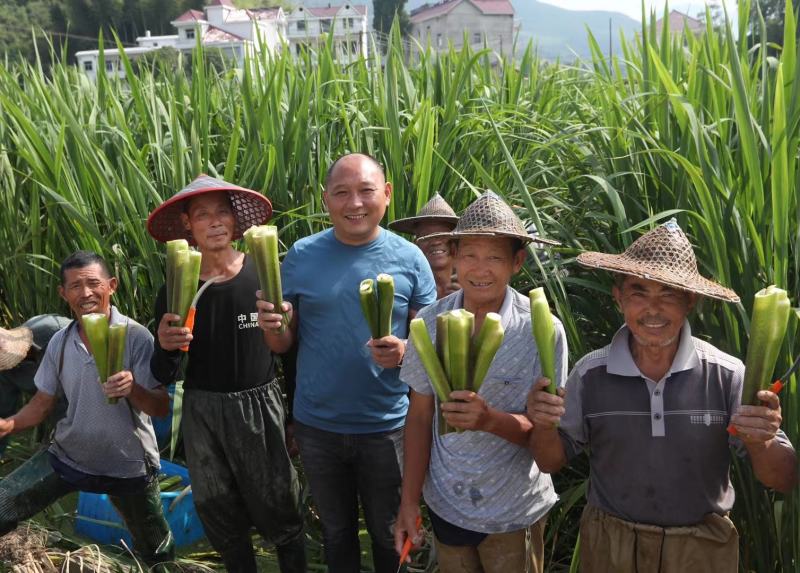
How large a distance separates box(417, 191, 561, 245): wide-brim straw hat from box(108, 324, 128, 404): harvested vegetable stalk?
95 cm

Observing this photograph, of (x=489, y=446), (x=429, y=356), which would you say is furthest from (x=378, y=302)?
(x=489, y=446)

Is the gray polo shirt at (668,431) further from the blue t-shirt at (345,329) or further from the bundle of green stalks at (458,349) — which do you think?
the blue t-shirt at (345,329)

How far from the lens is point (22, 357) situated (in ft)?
9.12

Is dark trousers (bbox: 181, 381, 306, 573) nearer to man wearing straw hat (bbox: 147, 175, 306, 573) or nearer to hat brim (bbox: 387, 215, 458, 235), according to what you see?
man wearing straw hat (bbox: 147, 175, 306, 573)

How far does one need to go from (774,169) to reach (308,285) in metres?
1.27

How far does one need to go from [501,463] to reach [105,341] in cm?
110

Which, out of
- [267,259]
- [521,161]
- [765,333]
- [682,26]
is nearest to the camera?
[765,333]

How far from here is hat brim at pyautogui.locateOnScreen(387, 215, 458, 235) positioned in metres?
2.69

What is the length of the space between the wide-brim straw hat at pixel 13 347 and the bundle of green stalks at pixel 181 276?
0.91 metres

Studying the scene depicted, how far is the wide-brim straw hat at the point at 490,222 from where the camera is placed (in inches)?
71.6

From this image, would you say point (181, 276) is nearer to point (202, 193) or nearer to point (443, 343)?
point (202, 193)

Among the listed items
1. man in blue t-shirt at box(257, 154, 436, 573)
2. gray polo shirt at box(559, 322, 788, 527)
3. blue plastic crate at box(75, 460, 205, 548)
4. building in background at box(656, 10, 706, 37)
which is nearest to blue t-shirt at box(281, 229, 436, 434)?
man in blue t-shirt at box(257, 154, 436, 573)

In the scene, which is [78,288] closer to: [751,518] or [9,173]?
[9,173]

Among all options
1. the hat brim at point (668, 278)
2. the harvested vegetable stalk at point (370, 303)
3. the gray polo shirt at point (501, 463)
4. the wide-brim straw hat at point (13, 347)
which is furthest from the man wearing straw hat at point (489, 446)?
the wide-brim straw hat at point (13, 347)
